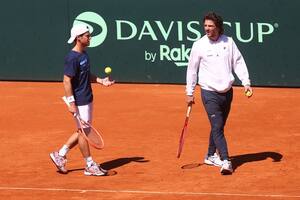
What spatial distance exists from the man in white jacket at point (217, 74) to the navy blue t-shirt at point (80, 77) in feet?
4.36

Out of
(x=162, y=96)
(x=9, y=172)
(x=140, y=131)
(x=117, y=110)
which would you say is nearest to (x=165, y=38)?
(x=162, y=96)

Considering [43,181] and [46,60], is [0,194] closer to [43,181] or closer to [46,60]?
[43,181]

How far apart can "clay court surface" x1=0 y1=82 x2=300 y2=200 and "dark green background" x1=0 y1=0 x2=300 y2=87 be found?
2.30 feet

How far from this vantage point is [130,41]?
18.7m

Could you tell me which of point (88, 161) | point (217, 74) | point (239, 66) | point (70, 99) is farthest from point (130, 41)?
point (70, 99)

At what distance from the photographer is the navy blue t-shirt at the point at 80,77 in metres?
10.0

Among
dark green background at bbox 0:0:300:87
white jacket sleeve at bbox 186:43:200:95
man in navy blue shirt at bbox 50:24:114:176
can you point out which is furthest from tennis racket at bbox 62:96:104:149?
dark green background at bbox 0:0:300:87

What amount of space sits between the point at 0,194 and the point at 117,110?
20.2 ft

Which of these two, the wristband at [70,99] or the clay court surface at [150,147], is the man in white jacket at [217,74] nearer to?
the clay court surface at [150,147]

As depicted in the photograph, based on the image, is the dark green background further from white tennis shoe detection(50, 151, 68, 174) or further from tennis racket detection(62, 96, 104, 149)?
white tennis shoe detection(50, 151, 68, 174)

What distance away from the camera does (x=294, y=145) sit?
39.4ft


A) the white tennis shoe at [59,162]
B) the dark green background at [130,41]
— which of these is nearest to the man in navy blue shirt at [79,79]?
the white tennis shoe at [59,162]

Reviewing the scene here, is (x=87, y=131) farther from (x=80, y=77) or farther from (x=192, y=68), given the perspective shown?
(x=192, y=68)

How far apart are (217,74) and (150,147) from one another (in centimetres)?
223
